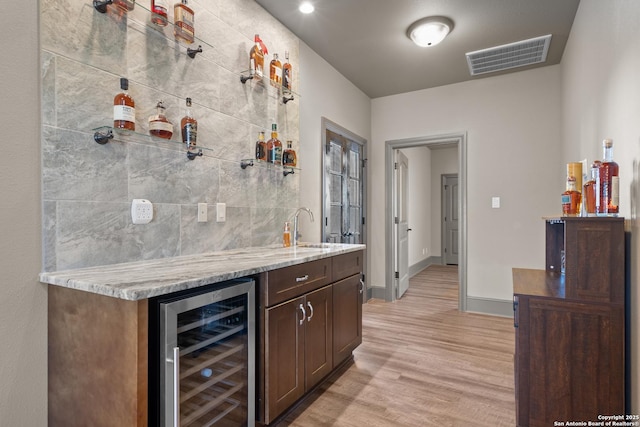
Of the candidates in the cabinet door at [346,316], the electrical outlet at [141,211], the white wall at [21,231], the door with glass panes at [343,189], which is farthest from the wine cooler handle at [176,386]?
the door with glass panes at [343,189]

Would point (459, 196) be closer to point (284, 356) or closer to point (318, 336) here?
point (318, 336)

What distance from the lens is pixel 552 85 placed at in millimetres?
3742

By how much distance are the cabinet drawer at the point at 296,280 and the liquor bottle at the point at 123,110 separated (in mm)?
999

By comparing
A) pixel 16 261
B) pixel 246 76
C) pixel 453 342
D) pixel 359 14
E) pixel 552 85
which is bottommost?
pixel 453 342

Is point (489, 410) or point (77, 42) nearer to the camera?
point (77, 42)

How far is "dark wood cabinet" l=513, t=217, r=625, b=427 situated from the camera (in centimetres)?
156

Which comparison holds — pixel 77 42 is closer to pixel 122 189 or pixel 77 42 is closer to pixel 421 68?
pixel 122 189

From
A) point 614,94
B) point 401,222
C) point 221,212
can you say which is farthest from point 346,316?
point 401,222

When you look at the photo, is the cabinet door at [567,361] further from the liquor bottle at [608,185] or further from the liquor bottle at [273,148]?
the liquor bottle at [273,148]

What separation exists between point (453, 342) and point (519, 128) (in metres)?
2.50

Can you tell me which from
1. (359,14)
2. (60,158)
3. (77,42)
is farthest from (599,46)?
(60,158)

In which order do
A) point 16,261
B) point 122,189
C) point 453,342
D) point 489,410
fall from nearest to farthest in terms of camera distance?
point 16,261, point 122,189, point 489,410, point 453,342

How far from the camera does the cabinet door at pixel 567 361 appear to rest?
156 centimetres

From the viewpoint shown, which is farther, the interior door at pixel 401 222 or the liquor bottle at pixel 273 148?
the interior door at pixel 401 222
